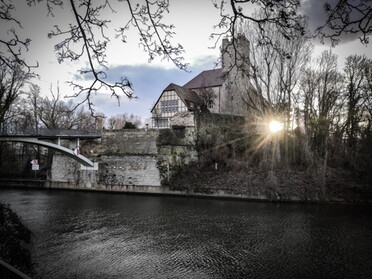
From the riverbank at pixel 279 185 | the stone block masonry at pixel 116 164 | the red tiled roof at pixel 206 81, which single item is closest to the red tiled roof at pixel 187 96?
the red tiled roof at pixel 206 81

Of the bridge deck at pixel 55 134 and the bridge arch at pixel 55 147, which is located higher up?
the bridge deck at pixel 55 134

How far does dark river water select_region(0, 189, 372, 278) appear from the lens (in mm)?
6750

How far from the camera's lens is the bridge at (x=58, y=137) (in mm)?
19031

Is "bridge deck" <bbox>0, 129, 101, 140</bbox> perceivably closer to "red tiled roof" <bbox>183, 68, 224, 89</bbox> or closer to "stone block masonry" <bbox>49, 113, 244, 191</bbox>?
"stone block masonry" <bbox>49, 113, 244, 191</bbox>

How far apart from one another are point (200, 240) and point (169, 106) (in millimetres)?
19866

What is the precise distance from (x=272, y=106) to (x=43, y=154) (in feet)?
90.2

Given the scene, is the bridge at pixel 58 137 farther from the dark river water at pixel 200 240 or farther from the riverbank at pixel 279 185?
the riverbank at pixel 279 185

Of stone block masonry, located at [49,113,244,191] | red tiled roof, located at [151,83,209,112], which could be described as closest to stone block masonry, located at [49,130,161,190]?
stone block masonry, located at [49,113,244,191]

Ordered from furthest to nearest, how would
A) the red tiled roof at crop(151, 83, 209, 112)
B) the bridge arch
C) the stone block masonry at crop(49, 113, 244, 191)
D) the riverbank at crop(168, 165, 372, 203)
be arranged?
the red tiled roof at crop(151, 83, 209, 112) < the stone block masonry at crop(49, 113, 244, 191) < the bridge arch < the riverbank at crop(168, 165, 372, 203)

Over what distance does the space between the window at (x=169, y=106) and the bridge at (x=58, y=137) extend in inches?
337

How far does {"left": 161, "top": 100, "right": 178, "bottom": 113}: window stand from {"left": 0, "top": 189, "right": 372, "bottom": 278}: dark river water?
45.4 ft

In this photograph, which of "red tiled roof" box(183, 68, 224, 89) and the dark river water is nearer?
the dark river water

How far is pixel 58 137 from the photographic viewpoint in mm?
20062

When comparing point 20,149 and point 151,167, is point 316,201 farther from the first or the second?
point 20,149
